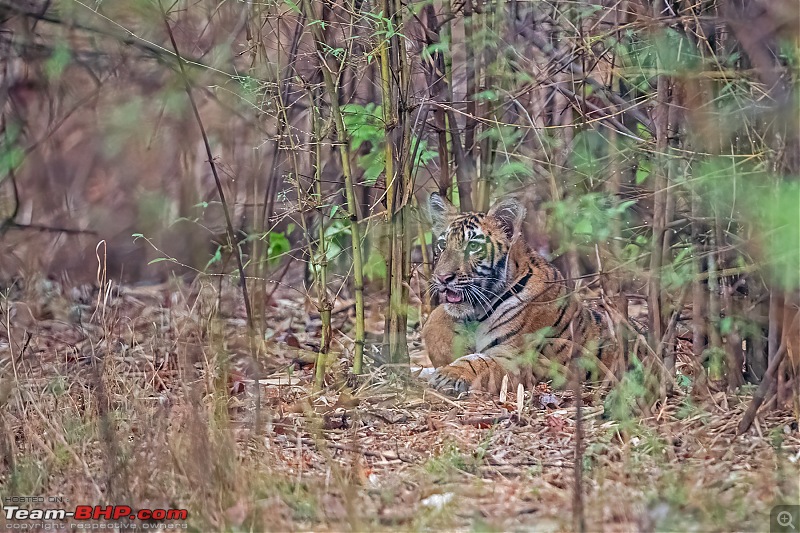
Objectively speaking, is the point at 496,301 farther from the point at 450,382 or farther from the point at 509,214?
the point at 450,382

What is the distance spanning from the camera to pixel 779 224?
3.07m

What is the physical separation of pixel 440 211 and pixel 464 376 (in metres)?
0.96

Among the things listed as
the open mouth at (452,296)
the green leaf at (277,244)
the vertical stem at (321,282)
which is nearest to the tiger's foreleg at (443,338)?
the open mouth at (452,296)

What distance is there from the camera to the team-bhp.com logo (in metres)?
3.10

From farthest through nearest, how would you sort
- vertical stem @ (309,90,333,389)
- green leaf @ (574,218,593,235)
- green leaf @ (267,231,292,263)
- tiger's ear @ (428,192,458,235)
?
1. green leaf @ (267,231,292,263)
2. tiger's ear @ (428,192,458,235)
3. vertical stem @ (309,90,333,389)
4. green leaf @ (574,218,593,235)

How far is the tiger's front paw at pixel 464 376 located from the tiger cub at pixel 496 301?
0.03 metres

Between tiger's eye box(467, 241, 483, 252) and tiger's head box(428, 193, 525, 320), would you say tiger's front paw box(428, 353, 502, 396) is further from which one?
tiger's eye box(467, 241, 483, 252)

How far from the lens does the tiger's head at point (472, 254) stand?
16.5 ft

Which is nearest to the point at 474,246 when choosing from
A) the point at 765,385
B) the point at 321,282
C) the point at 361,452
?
the point at 321,282

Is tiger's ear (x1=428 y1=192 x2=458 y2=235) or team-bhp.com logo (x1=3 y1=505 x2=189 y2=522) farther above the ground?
tiger's ear (x1=428 y1=192 x2=458 y2=235)

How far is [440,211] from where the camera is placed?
516 cm

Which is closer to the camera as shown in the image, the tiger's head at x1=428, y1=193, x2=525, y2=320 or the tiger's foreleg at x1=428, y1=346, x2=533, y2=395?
the tiger's foreleg at x1=428, y1=346, x2=533, y2=395

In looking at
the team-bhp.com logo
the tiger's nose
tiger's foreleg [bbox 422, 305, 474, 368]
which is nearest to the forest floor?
the team-bhp.com logo

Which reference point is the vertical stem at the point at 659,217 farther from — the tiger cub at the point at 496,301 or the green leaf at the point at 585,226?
the tiger cub at the point at 496,301
